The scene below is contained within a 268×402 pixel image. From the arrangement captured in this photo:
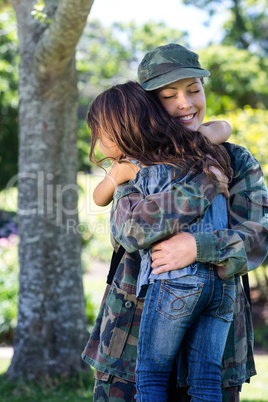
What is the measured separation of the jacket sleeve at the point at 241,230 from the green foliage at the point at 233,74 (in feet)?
37.7

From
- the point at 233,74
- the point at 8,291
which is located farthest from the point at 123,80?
the point at 233,74

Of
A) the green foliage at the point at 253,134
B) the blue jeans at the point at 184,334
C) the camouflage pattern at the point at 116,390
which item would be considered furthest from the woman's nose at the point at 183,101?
the green foliage at the point at 253,134

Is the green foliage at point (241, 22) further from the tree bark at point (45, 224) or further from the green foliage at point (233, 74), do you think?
the tree bark at point (45, 224)

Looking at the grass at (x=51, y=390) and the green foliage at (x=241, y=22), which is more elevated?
the green foliage at (x=241, y=22)

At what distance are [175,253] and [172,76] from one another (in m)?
0.72

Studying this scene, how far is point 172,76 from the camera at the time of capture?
188 centimetres

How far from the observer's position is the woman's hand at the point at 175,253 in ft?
5.57

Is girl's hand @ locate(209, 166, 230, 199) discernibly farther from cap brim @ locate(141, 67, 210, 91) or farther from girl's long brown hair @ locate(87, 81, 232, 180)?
cap brim @ locate(141, 67, 210, 91)

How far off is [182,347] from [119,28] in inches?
719

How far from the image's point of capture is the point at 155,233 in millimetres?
1718

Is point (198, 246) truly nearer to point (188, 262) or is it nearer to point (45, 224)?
point (188, 262)

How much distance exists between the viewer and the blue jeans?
166cm

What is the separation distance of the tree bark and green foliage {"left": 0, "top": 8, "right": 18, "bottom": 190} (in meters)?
3.84

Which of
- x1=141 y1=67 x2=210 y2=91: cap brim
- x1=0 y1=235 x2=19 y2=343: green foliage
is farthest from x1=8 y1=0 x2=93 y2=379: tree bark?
x1=141 y1=67 x2=210 y2=91: cap brim
